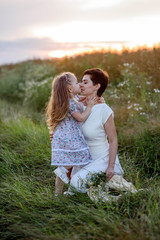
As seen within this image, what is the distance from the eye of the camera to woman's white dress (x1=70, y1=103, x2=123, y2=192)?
342 cm

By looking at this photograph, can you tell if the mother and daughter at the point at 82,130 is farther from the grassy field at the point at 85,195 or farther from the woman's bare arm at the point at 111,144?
the grassy field at the point at 85,195

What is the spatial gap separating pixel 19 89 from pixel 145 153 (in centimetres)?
969

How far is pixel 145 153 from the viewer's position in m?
4.96

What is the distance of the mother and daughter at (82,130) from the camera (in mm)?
3441

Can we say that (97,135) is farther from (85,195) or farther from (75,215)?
(75,215)

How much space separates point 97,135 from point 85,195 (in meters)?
0.76

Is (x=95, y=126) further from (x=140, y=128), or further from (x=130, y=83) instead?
(x=130, y=83)

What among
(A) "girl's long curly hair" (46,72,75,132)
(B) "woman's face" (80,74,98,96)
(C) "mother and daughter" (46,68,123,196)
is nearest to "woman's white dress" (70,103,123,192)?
(C) "mother and daughter" (46,68,123,196)

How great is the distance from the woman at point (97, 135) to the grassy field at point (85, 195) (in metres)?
0.27

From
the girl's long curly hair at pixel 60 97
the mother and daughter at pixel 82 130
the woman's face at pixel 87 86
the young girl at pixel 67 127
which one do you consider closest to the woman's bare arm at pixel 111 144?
the mother and daughter at pixel 82 130

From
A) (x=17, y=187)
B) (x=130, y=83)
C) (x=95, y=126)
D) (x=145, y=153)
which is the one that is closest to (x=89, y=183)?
(x=95, y=126)

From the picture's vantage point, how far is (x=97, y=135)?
3.53 meters

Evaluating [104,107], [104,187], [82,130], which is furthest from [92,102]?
[104,187]

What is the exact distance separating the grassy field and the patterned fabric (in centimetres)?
43
